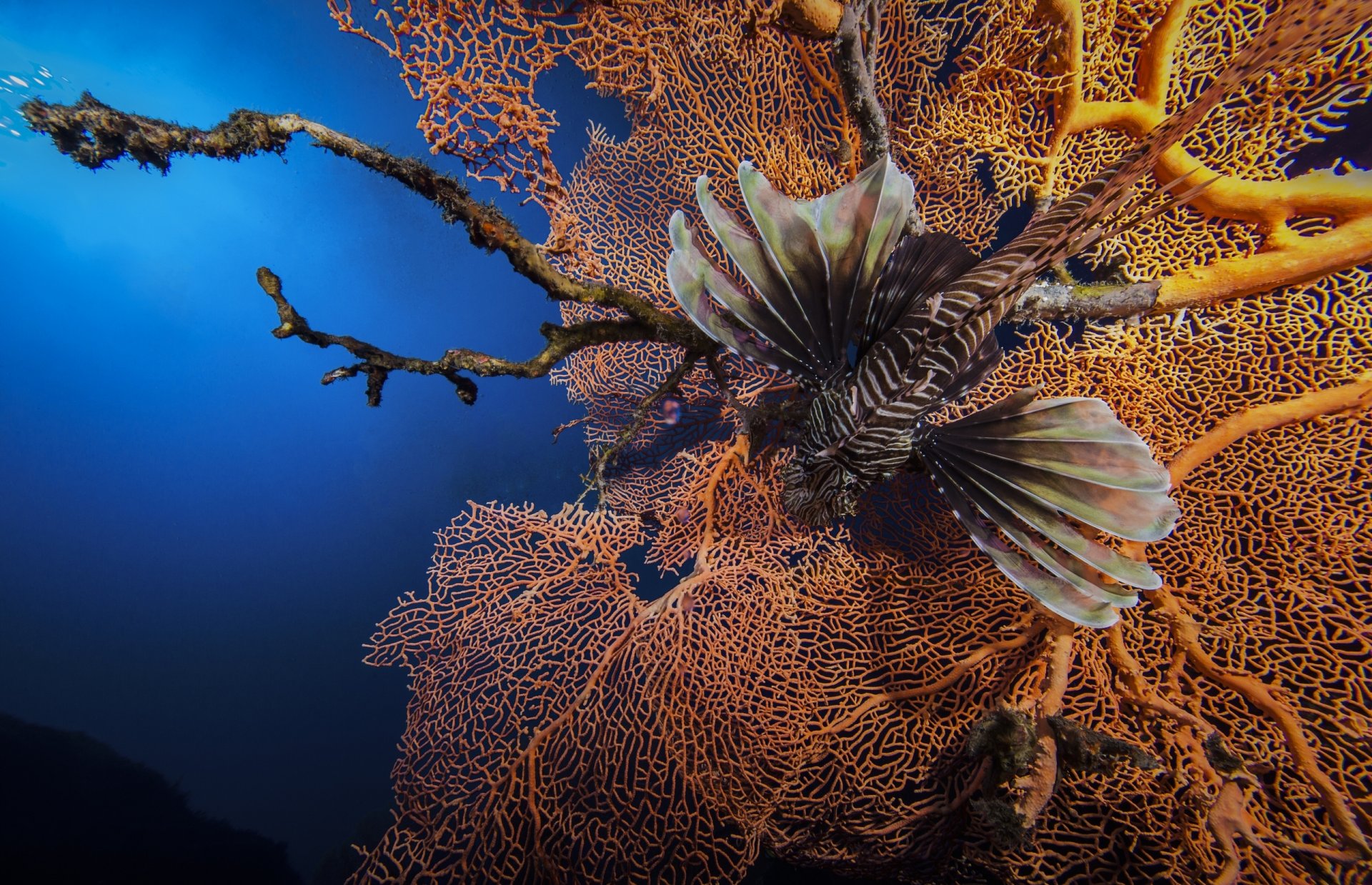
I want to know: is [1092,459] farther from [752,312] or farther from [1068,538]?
[752,312]

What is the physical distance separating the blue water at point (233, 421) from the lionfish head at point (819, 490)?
7.79m

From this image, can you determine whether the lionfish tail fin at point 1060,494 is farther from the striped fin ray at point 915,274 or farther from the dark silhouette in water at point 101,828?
the dark silhouette in water at point 101,828

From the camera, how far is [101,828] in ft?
28.6

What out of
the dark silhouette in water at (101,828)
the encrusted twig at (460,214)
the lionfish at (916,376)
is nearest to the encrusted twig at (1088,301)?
the encrusted twig at (460,214)

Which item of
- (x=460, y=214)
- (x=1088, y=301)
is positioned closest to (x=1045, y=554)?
(x=1088, y=301)

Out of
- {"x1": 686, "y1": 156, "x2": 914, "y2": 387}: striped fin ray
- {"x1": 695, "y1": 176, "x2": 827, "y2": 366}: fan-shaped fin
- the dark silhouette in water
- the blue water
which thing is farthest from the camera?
the blue water

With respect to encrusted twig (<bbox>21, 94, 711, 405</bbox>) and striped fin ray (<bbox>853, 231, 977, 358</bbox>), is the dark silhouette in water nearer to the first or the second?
encrusted twig (<bbox>21, 94, 711, 405</bbox>)

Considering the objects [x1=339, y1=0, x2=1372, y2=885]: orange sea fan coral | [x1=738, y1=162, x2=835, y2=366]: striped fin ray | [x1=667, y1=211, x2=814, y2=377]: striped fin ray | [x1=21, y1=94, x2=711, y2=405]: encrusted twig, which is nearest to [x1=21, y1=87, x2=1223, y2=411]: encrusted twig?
[x1=21, y1=94, x2=711, y2=405]: encrusted twig

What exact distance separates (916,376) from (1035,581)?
905mm

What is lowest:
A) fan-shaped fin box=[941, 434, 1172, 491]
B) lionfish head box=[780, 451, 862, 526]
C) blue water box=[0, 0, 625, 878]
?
fan-shaped fin box=[941, 434, 1172, 491]

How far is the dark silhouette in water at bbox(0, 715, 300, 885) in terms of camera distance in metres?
8.14

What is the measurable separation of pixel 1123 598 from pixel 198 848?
14.6 meters

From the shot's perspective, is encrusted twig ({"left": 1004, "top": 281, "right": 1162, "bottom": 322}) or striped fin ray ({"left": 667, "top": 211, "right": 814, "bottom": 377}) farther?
encrusted twig ({"left": 1004, "top": 281, "right": 1162, "bottom": 322})

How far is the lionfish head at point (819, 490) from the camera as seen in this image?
2.06m
